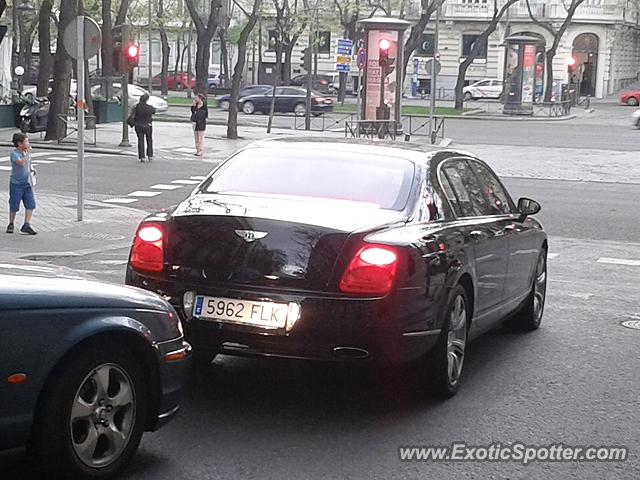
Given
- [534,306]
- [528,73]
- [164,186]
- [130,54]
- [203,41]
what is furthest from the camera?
[528,73]

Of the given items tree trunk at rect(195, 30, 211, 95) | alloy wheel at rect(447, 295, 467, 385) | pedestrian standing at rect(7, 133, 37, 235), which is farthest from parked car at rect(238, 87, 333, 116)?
alloy wheel at rect(447, 295, 467, 385)

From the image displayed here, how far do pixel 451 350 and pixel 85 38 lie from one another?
1022cm

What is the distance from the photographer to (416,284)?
20.2 ft

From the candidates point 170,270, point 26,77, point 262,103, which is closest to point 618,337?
point 170,270

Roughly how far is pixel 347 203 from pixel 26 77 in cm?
6370

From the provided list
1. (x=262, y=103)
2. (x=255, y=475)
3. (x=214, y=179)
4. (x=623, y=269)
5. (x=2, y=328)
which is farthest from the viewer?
(x=262, y=103)

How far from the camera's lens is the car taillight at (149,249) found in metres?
6.43

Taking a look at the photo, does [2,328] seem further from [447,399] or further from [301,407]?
[447,399]

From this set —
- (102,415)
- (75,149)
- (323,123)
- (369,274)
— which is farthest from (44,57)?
(102,415)

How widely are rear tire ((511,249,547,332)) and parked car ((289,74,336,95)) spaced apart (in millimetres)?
60996

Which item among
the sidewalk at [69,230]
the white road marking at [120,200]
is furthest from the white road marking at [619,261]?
the white road marking at [120,200]

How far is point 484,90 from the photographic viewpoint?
236ft

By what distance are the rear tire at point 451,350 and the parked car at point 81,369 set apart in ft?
5.45

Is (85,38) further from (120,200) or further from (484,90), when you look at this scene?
(484,90)
